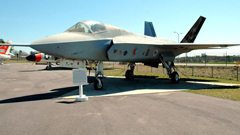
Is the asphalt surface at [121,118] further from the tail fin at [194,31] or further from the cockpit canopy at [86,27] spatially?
the tail fin at [194,31]

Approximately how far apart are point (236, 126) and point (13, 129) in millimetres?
5224

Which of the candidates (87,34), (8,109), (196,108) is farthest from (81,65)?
(196,108)

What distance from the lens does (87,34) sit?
8.28 metres

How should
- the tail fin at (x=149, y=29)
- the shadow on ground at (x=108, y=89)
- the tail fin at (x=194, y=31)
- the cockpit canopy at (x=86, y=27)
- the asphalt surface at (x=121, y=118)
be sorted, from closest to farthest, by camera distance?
the asphalt surface at (x=121, y=118) → the shadow on ground at (x=108, y=89) → the cockpit canopy at (x=86, y=27) → the tail fin at (x=194, y=31) → the tail fin at (x=149, y=29)

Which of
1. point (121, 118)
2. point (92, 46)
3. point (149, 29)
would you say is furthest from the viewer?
point (149, 29)

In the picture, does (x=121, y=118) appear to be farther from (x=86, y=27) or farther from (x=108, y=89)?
(x=86, y=27)

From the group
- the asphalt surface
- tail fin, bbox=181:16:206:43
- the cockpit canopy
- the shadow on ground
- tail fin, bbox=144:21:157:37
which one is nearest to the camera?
the asphalt surface

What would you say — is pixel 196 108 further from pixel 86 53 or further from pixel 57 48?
pixel 57 48

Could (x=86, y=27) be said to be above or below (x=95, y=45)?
above

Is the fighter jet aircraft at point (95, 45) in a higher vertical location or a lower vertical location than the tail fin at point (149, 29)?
lower

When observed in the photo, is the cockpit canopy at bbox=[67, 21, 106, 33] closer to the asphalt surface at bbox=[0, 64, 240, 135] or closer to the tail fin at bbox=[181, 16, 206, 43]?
the asphalt surface at bbox=[0, 64, 240, 135]

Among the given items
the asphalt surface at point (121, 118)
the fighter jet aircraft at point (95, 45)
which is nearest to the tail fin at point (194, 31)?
→ the fighter jet aircraft at point (95, 45)

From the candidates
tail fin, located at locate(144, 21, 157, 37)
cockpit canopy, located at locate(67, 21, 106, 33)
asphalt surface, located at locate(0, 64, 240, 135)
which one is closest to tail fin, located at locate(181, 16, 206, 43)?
tail fin, located at locate(144, 21, 157, 37)

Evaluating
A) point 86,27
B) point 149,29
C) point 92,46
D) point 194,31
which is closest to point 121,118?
point 92,46
